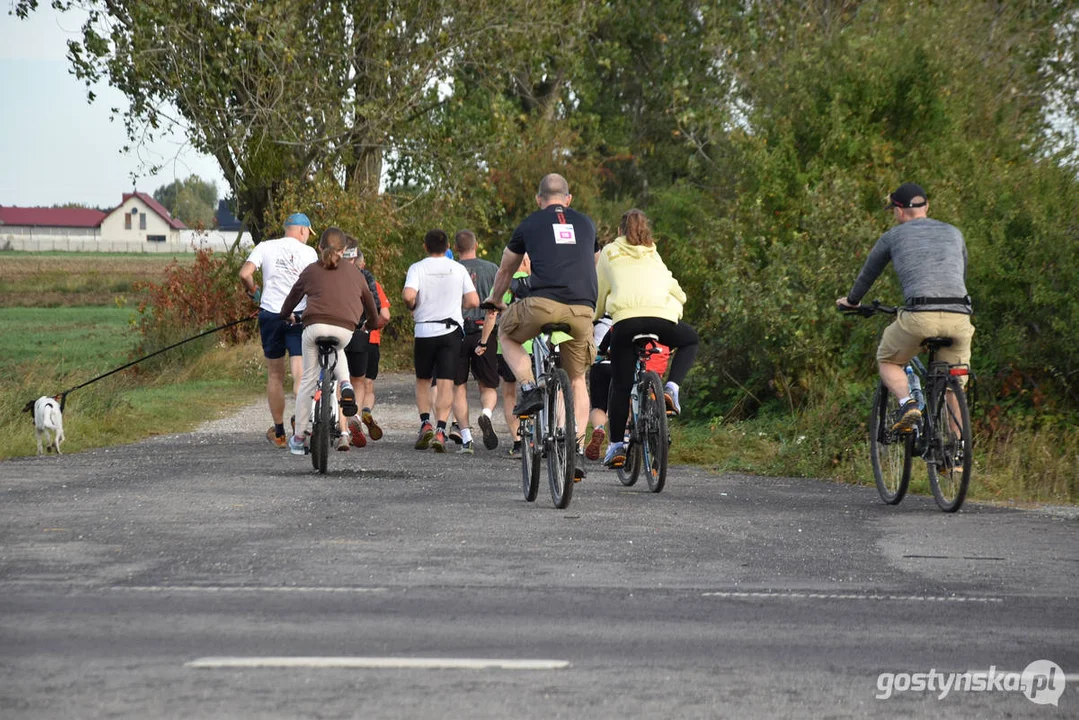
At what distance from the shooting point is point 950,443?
9867 millimetres

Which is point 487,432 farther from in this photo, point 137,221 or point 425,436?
point 137,221

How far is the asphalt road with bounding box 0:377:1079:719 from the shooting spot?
4902mm

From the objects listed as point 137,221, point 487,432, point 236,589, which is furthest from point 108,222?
point 236,589

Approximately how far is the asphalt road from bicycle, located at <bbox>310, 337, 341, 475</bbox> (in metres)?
0.79

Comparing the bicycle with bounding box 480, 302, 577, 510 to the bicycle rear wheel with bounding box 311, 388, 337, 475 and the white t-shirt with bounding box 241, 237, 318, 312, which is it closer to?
the bicycle rear wheel with bounding box 311, 388, 337, 475

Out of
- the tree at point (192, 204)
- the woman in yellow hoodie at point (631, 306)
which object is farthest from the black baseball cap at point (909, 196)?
the tree at point (192, 204)

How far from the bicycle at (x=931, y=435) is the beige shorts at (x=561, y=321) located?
1871 mm

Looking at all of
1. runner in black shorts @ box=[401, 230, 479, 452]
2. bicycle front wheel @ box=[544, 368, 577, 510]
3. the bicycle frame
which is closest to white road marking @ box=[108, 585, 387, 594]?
bicycle front wheel @ box=[544, 368, 577, 510]

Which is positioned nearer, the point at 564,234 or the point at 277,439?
the point at 564,234

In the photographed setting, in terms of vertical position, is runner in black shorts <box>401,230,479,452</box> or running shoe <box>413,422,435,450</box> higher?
runner in black shorts <box>401,230,479,452</box>

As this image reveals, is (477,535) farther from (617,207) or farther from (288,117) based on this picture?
(617,207)

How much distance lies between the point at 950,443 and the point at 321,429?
4.62 meters

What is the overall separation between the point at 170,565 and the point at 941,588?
138 inches

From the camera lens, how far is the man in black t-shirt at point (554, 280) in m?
10.1
